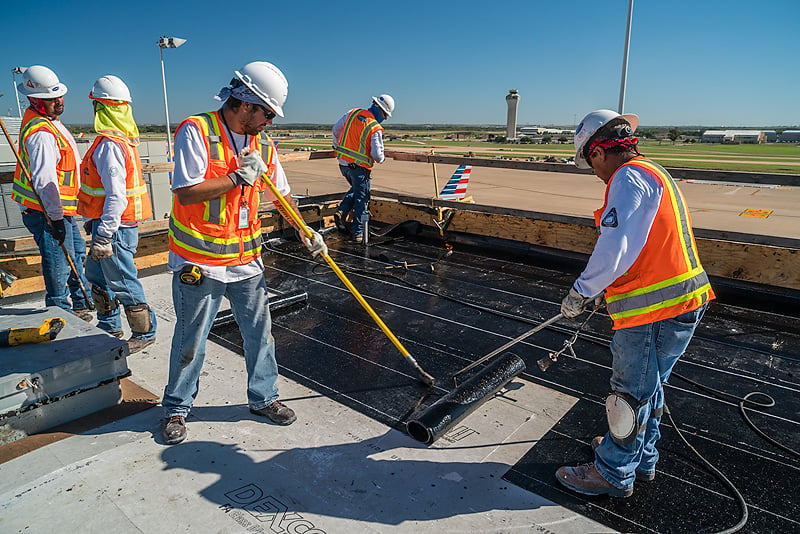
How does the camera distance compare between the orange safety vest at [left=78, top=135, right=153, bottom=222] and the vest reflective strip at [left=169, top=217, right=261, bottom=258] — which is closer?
the vest reflective strip at [left=169, top=217, right=261, bottom=258]

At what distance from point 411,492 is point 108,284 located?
99.7 inches

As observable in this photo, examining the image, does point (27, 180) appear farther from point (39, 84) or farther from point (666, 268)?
point (666, 268)

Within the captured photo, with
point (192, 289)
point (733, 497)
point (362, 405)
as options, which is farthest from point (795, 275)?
point (192, 289)

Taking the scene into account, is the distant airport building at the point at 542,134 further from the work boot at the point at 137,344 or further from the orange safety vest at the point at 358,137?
the work boot at the point at 137,344

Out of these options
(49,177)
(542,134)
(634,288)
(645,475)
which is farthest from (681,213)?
(542,134)

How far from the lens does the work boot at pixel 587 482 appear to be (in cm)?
231

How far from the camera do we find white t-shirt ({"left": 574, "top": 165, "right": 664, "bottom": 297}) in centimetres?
205

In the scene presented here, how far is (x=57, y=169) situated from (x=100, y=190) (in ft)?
1.85

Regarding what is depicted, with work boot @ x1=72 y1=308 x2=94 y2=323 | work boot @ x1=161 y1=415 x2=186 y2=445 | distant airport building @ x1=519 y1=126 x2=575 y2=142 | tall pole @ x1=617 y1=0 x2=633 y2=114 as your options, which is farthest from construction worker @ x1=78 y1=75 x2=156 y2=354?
distant airport building @ x1=519 y1=126 x2=575 y2=142

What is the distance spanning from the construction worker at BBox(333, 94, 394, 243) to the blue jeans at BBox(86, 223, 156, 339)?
349 cm

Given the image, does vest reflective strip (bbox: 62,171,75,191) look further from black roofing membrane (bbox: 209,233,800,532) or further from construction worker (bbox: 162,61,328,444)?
construction worker (bbox: 162,61,328,444)

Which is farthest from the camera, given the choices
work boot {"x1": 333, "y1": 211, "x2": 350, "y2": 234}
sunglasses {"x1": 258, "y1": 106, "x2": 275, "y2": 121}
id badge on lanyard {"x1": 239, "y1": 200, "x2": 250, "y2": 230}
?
work boot {"x1": 333, "y1": 211, "x2": 350, "y2": 234}

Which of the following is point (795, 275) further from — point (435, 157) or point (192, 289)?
point (192, 289)

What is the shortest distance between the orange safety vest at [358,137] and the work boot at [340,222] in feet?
2.75
